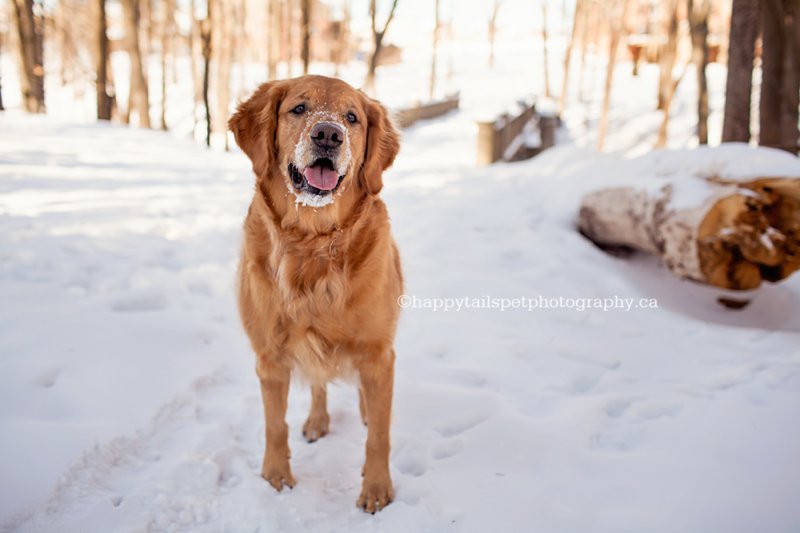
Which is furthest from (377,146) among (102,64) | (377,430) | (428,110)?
(428,110)

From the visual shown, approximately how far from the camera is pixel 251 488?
2289 mm

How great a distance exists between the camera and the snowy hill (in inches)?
83.5

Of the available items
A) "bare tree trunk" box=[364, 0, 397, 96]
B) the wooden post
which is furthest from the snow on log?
"bare tree trunk" box=[364, 0, 397, 96]

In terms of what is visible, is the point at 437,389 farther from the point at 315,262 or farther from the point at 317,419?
the point at 315,262

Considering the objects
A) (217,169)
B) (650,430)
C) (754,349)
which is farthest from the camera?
(217,169)

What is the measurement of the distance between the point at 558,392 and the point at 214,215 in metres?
4.17

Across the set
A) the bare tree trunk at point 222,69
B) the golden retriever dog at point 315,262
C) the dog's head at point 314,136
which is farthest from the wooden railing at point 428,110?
the golden retriever dog at point 315,262

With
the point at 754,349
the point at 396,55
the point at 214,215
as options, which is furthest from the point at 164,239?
the point at 396,55

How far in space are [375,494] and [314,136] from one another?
1.52 metres

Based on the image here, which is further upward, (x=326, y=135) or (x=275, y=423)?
(x=326, y=135)

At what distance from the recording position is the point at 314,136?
6.98 ft

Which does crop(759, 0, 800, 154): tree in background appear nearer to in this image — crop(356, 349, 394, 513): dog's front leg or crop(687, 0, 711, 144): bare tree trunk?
crop(687, 0, 711, 144): bare tree trunk

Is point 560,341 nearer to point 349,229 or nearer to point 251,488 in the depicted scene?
point 349,229

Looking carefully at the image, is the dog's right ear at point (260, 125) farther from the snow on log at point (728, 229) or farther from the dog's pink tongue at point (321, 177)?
the snow on log at point (728, 229)
